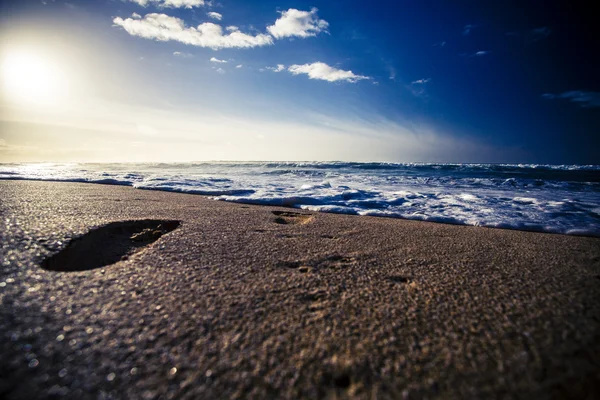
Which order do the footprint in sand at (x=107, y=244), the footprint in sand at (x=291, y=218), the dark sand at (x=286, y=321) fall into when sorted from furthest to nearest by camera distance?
the footprint in sand at (x=291, y=218) → the footprint in sand at (x=107, y=244) → the dark sand at (x=286, y=321)

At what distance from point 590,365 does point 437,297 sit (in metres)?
0.44

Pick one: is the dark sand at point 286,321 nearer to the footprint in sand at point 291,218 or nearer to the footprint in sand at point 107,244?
the footprint in sand at point 107,244

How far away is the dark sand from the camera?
680 mm

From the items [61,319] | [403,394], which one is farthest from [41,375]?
[403,394]

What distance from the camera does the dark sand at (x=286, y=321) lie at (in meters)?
0.68

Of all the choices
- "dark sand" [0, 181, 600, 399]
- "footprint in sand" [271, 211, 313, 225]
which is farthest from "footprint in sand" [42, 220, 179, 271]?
"footprint in sand" [271, 211, 313, 225]

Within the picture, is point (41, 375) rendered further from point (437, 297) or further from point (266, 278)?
point (437, 297)

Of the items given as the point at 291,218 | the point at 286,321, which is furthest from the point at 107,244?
the point at 291,218

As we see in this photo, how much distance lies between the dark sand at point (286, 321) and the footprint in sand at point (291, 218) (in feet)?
2.85

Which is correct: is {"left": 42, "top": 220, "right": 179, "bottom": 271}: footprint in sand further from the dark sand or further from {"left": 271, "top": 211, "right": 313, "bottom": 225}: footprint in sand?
{"left": 271, "top": 211, "right": 313, "bottom": 225}: footprint in sand

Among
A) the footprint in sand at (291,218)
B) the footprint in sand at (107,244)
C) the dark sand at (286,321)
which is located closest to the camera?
the dark sand at (286,321)

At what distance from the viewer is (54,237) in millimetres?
1485

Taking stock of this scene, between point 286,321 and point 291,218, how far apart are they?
1870 millimetres

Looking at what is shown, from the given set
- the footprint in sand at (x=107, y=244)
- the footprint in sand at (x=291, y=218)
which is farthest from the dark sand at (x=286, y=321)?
the footprint in sand at (x=291, y=218)
